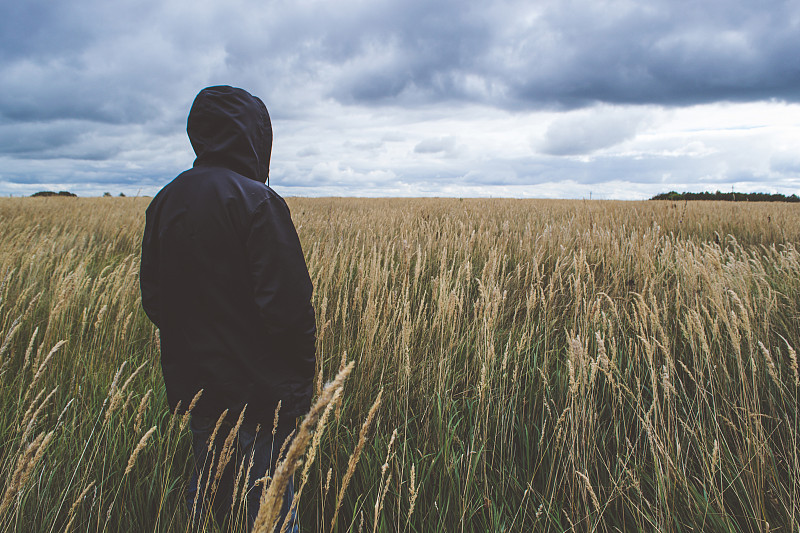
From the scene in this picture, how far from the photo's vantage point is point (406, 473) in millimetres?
1623

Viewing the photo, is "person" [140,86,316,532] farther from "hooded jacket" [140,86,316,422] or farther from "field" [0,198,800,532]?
"field" [0,198,800,532]

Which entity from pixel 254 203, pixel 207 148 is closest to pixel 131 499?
pixel 254 203

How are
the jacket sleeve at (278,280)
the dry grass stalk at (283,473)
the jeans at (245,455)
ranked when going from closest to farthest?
the dry grass stalk at (283,473)
the jacket sleeve at (278,280)
the jeans at (245,455)

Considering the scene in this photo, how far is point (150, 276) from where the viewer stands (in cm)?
154

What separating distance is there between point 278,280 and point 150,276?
0.65m

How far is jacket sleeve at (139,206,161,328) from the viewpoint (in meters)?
1.49

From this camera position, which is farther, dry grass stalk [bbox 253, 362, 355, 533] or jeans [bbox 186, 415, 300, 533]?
jeans [bbox 186, 415, 300, 533]

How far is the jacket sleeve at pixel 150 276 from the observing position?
4.88 feet

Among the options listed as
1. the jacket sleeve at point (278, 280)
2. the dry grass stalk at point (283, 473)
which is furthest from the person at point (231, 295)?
the dry grass stalk at point (283, 473)

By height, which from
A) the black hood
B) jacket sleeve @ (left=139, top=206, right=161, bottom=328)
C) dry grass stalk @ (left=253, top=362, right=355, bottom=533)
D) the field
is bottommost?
the field

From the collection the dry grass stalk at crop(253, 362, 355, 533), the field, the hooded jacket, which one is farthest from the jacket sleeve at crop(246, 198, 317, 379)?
the dry grass stalk at crop(253, 362, 355, 533)

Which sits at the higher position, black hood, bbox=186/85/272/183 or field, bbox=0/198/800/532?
black hood, bbox=186/85/272/183

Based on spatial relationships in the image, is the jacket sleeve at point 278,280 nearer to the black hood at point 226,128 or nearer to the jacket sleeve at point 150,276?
the black hood at point 226,128

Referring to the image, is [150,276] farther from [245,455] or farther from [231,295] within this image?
[245,455]
